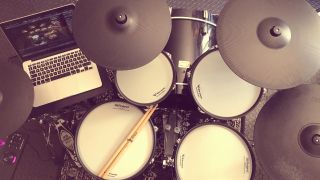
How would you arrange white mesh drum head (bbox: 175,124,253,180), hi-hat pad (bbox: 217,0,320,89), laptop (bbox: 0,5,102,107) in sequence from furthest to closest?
laptop (bbox: 0,5,102,107) → white mesh drum head (bbox: 175,124,253,180) → hi-hat pad (bbox: 217,0,320,89)

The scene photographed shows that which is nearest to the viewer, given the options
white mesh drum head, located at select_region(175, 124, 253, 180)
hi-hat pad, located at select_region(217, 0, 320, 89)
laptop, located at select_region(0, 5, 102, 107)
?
hi-hat pad, located at select_region(217, 0, 320, 89)

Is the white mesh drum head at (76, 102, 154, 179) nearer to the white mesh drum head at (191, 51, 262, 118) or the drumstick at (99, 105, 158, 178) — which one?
the drumstick at (99, 105, 158, 178)

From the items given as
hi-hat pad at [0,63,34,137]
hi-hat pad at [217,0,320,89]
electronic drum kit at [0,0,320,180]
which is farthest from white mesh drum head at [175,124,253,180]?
hi-hat pad at [0,63,34,137]

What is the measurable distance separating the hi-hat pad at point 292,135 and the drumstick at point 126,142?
0.41 m

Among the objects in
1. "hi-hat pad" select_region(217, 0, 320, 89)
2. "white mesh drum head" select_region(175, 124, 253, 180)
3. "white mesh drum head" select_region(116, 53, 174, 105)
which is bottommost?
"white mesh drum head" select_region(175, 124, 253, 180)

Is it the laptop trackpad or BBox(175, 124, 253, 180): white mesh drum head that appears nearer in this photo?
BBox(175, 124, 253, 180): white mesh drum head

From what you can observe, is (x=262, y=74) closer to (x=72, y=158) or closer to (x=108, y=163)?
(x=108, y=163)

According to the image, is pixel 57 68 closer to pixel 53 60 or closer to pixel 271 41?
pixel 53 60

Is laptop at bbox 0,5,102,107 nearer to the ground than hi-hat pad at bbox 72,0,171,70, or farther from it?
nearer to the ground

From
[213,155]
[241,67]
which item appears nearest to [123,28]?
[241,67]

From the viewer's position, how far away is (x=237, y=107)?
136 cm

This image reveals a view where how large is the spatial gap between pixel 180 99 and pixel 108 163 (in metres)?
0.39

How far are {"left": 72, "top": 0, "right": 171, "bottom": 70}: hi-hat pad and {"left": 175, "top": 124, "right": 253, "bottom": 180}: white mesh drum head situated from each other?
373 millimetres

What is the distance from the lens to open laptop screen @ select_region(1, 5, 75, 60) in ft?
4.43
